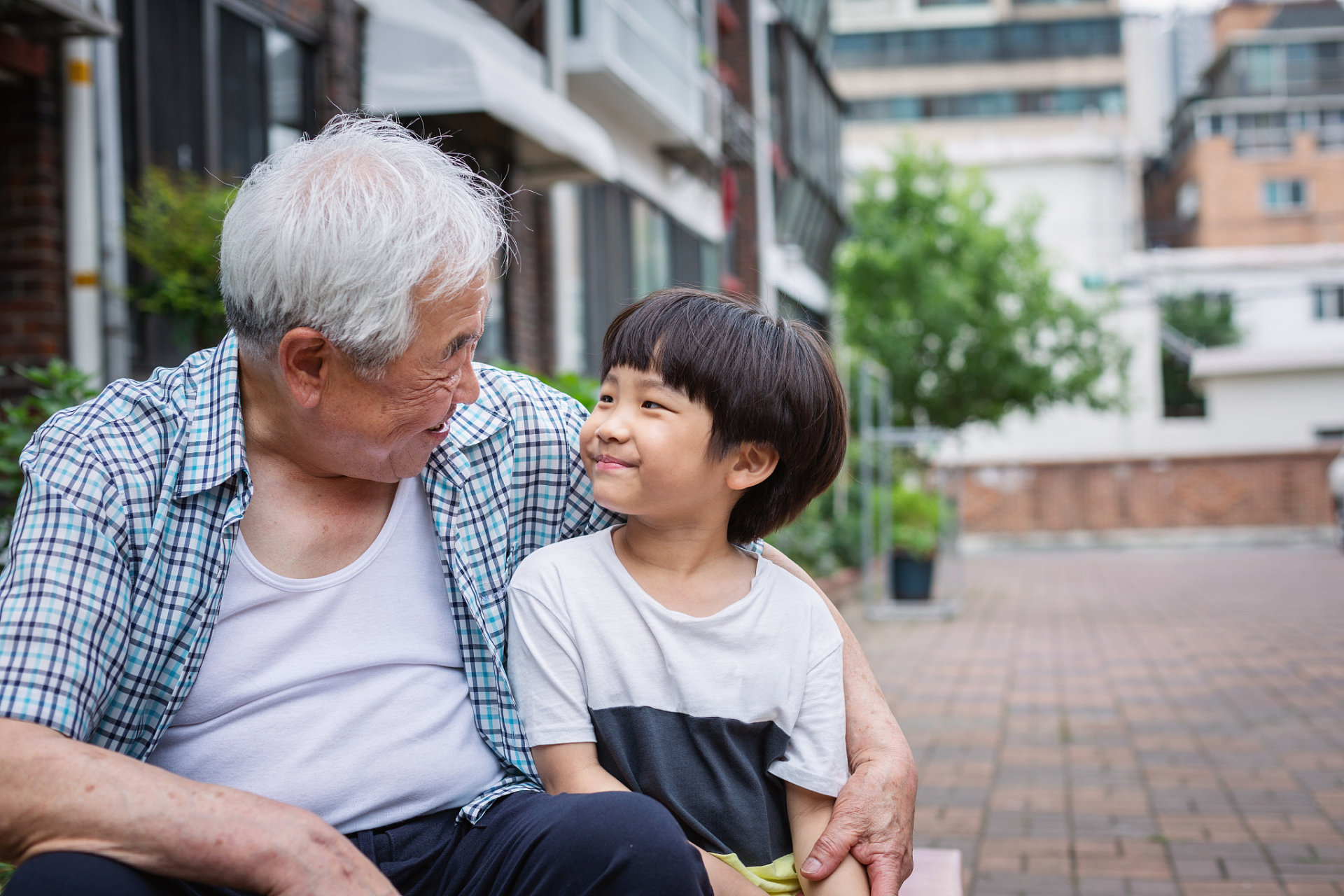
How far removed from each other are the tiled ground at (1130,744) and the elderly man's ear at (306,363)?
2.77 metres

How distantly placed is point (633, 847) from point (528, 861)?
0.17m

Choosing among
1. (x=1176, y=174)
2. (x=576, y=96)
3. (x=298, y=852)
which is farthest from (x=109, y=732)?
(x=1176, y=174)

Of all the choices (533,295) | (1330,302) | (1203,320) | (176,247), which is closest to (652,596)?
(176,247)

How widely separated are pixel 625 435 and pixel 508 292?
317 inches

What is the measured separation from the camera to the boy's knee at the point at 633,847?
1.48 m

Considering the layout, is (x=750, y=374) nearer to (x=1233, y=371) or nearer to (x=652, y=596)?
(x=652, y=596)

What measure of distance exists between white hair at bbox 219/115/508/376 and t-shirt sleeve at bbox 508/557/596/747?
396 millimetres

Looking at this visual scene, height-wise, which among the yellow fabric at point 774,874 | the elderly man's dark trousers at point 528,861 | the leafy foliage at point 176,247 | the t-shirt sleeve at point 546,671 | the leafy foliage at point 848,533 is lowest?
the leafy foliage at point 848,533

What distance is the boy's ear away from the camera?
6.22 ft

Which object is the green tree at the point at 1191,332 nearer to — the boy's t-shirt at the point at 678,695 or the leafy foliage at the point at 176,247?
the leafy foliage at the point at 176,247

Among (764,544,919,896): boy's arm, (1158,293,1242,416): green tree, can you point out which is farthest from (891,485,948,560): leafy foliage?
(1158,293,1242,416): green tree

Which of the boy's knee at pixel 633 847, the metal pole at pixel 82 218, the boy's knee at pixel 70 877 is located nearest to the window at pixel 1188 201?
the metal pole at pixel 82 218

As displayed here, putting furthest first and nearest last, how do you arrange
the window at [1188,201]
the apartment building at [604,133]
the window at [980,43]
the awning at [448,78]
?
the window at [980,43], the window at [1188,201], the apartment building at [604,133], the awning at [448,78]

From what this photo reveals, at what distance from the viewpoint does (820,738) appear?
1.85 metres
